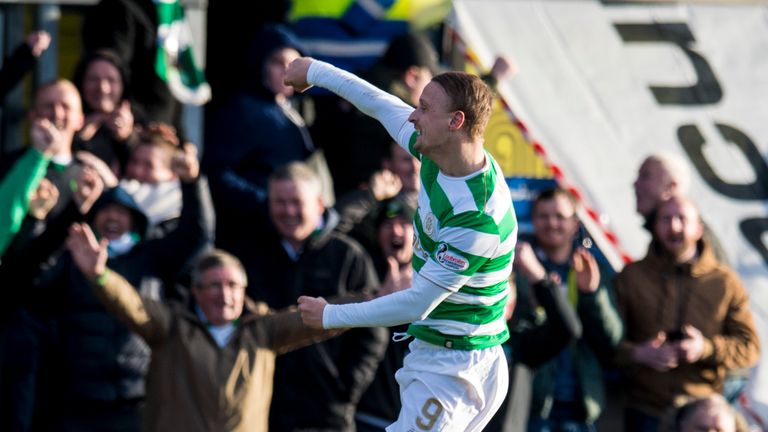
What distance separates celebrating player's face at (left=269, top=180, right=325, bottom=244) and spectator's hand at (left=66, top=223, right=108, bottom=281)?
124 centimetres

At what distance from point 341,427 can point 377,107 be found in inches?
94.5

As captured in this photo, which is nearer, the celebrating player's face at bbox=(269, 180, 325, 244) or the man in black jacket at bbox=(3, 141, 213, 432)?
the man in black jacket at bbox=(3, 141, 213, 432)

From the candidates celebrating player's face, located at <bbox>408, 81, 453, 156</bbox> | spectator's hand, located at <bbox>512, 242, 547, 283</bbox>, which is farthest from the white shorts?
spectator's hand, located at <bbox>512, 242, 547, 283</bbox>

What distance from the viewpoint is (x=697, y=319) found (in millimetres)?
10031

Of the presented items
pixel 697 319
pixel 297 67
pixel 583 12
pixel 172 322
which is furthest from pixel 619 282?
pixel 297 67

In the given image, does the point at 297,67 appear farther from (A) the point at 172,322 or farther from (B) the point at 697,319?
(B) the point at 697,319

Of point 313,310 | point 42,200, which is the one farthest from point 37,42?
point 313,310

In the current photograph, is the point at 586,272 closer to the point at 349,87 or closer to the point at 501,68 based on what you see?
the point at 501,68

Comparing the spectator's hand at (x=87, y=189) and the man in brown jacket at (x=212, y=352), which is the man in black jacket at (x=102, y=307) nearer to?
the spectator's hand at (x=87, y=189)

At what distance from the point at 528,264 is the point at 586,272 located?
0.37 meters

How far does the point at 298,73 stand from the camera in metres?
7.57

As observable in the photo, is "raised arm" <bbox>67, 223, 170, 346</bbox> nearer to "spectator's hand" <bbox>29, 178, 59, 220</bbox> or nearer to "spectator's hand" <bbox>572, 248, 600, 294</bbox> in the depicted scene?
"spectator's hand" <bbox>29, 178, 59, 220</bbox>

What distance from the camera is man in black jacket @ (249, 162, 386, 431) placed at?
9406mm

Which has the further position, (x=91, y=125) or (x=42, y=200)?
(x=91, y=125)
